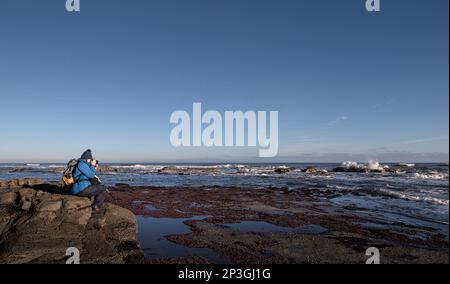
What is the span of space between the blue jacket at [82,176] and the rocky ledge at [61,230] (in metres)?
0.41

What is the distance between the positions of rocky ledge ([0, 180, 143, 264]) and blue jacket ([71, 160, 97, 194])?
0.41 metres

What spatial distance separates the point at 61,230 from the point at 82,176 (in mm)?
2373

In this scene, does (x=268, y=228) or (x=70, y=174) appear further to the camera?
(x=268, y=228)

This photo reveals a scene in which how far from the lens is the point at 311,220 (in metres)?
13.3

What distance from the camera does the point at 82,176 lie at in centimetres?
1077

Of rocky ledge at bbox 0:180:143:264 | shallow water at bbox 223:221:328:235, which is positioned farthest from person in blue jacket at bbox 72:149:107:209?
shallow water at bbox 223:221:328:235

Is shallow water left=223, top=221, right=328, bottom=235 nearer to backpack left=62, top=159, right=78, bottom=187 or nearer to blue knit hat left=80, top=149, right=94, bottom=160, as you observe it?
blue knit hat left=80, top=149, right=94, bottom=160

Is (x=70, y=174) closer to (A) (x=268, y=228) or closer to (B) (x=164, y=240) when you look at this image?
(B) (x=164, y=240)

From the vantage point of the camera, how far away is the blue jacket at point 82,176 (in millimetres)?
10695

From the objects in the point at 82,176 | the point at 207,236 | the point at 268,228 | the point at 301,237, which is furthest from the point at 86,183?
the point at 301,237

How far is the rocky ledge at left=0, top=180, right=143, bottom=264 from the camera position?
7449 mm

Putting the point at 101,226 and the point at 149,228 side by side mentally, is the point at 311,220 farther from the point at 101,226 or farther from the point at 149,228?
the point at 101,226

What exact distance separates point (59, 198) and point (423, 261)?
38.2ft
